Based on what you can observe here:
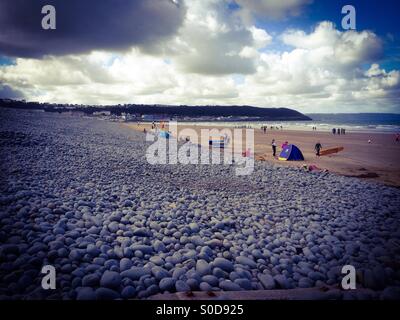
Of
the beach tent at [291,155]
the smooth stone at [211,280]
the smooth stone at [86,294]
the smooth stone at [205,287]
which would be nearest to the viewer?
the smooth stone at [86,294]

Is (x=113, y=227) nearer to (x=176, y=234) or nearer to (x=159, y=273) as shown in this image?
(x=176, y=234)

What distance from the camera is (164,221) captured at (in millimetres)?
5930

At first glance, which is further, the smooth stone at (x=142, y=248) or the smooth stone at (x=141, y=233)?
the smooth stone at (x=141, y=233)

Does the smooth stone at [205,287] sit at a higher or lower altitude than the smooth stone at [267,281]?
higher

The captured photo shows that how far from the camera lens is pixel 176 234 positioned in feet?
17.4

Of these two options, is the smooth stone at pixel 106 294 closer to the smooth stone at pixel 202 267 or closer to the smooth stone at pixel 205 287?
the smooth stone at pixel 205 287

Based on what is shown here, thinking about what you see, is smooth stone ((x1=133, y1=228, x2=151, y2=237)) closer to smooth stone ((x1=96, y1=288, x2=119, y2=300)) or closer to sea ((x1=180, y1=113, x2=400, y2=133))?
smooth stone ((x1=96, y1=288, x2=119, y2=300))

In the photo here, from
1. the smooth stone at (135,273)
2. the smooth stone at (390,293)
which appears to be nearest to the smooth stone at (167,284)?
the smooth stone at (135,273)

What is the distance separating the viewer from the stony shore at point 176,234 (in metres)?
3.74

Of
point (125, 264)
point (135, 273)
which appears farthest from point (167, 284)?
point (125, 264)

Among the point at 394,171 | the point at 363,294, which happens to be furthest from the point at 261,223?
the point at 394,171

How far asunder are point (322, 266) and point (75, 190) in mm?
6343

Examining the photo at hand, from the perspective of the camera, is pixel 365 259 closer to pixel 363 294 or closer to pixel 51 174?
pixel 363 294

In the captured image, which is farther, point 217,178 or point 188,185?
point 217,178
